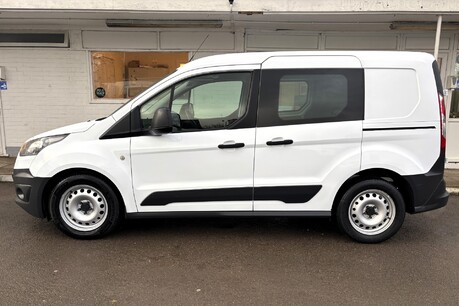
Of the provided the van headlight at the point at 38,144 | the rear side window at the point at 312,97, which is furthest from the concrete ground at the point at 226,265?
the rear side window at the point at 312,97

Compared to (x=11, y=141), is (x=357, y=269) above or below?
below

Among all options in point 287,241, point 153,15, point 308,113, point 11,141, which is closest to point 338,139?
point 308,113

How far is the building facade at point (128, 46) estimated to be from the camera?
24.6 ft

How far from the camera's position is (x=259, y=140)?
161 inches

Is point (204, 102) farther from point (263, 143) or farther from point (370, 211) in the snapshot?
point (370, 211)

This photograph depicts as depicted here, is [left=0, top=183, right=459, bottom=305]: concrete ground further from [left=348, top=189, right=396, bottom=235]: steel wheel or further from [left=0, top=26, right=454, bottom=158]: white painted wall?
[left=0, top=26, right=454, bottom=158]: white painted wall

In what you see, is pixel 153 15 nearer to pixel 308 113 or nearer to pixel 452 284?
pixel 308 113

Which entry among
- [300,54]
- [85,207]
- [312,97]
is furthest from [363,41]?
[85,207]

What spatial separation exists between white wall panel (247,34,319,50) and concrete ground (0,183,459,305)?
4347 mm

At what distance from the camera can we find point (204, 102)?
4.18 m

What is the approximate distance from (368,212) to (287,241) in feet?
3.07

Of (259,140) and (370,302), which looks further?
(259,140)

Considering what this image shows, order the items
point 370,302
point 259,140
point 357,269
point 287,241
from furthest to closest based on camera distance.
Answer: point 287,241 → point 259,140 → point 357,269 → point 370,302

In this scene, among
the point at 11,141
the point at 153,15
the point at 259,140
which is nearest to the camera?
the point at 259,140
